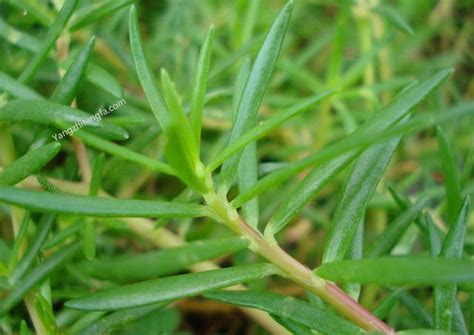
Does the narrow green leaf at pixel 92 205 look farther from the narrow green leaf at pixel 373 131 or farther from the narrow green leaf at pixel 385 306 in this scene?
the narrow green leaf at pixel 385 306

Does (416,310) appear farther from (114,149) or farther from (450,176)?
(114,149)

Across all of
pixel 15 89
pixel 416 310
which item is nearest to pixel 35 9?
pixel 15 89

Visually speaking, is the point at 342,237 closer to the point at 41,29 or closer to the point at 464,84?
the point at 41,29

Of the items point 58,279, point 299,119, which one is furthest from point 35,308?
point 299,119

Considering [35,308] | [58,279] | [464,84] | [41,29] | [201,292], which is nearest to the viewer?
[201,292]

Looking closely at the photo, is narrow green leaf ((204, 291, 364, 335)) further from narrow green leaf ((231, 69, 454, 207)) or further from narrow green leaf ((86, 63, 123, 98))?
narrow green leaf ((86, 63, 123, 98))

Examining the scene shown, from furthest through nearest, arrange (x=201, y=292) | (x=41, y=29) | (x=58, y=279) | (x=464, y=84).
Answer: (x=464, y=84), (x=41, y=29), (x=58, y=279), (x=201, y=292)
